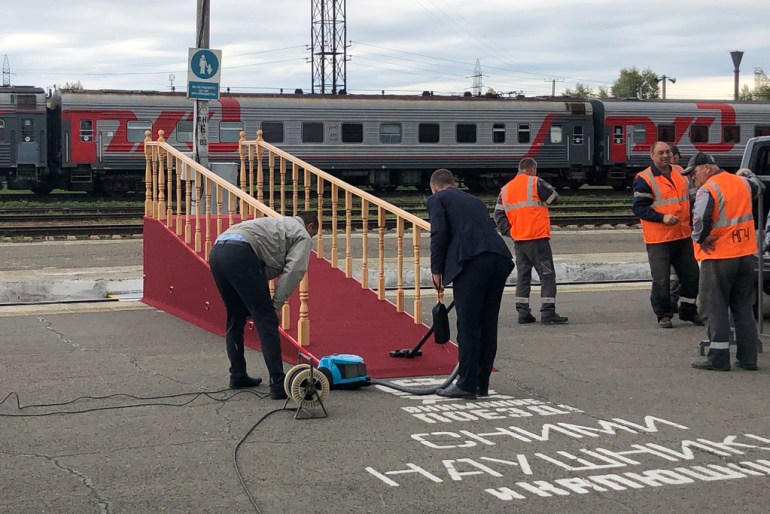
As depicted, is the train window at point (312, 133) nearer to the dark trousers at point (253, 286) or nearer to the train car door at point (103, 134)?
the train car door at point (103, 134)

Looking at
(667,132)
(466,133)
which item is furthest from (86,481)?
(667,132)

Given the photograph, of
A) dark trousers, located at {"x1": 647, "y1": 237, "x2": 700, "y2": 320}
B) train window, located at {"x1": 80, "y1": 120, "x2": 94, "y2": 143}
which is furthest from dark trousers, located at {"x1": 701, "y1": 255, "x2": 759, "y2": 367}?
train window, located at {"x1": 80, "y1": 120, "x2": 94, "y2": 143}

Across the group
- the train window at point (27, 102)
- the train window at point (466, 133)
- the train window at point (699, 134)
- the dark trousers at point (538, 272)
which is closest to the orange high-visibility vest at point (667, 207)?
the dark trousers at point (538, 272)

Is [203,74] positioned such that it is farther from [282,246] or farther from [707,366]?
[707,366]

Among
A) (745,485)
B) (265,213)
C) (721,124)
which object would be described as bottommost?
(745,485)

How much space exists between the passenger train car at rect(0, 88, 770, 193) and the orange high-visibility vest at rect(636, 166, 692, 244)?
67.9ft

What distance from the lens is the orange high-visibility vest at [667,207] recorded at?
34.3ft

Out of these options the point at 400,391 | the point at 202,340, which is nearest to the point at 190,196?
the point at 202,340

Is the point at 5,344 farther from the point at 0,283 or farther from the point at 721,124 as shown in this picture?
the point at 721,124

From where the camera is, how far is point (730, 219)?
8477 millimetres

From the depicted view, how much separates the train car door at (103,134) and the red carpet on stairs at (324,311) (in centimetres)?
1879

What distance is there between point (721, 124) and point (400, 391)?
31.5 m

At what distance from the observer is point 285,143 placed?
31.6 metres

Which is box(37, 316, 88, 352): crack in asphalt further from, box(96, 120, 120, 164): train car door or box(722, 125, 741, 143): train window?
box(722, 125, 741, 143): train window
